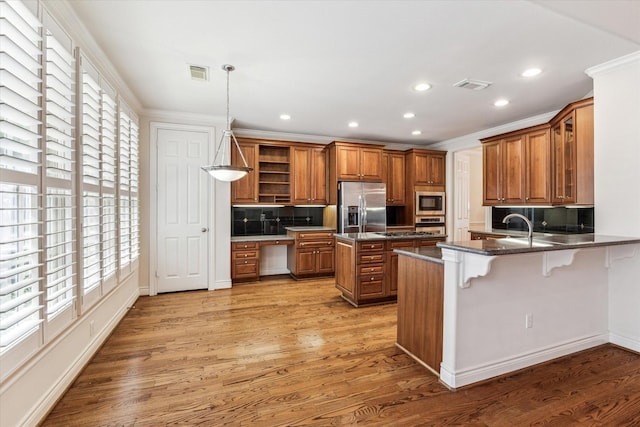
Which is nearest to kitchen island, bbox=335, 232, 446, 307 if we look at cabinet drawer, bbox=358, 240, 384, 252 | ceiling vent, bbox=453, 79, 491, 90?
cabinet drawer, bbox=358, 240, 384, 252

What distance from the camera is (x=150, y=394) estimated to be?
2.15 m

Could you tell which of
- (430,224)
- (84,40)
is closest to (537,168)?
(430,224)

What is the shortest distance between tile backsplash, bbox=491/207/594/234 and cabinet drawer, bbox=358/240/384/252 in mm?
2738

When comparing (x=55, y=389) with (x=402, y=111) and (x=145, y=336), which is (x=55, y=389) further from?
(x=402, y=111)

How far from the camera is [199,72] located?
3158 mm

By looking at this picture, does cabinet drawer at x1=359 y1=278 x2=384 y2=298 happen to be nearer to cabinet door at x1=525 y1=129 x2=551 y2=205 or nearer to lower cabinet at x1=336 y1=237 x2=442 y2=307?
lower cabinet at x1=336 y1=237 x2=442 y2=307

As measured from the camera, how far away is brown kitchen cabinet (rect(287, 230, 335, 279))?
5441 millimetres

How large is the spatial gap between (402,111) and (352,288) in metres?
2.63

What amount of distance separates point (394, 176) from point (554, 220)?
2.75m

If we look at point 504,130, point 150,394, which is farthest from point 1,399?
point 504,130

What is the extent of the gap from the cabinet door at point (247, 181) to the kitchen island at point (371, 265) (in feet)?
6.49

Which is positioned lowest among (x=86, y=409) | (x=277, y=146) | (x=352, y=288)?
(x=86, y=409)

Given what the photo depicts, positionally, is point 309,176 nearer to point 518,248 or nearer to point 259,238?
point 259,238

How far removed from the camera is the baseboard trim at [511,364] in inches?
87.1
